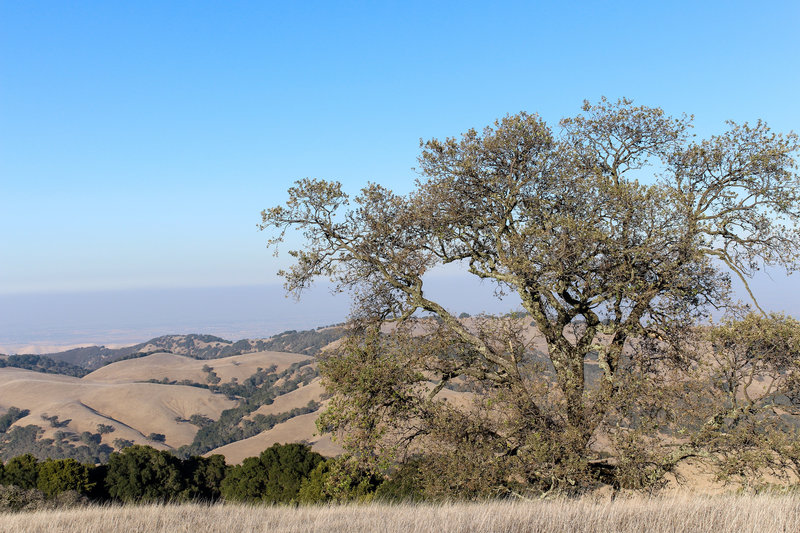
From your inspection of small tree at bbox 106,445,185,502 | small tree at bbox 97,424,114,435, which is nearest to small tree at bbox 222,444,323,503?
small tree at bbox 106,445,185,502

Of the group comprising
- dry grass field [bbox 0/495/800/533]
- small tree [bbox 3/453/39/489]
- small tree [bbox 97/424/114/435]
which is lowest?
small tree [bbox 97/424/114/435]

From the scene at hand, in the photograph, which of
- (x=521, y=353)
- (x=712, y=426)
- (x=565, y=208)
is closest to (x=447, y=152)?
(x=565, y=208)

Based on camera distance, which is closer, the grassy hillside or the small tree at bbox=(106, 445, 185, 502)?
the small tree at bbox=(106, 445, 185, 502)

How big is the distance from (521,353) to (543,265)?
2.78 m

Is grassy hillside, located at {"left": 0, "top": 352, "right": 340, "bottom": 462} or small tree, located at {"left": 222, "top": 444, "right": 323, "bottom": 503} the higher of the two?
small tree, located at {"left": 222, "top": 444, "right": 323, "bottom": 503}

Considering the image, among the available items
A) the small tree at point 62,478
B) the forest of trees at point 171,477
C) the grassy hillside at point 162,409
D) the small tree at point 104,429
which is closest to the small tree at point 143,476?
the forest of trees at point 171,477

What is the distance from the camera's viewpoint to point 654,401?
12.5 meters

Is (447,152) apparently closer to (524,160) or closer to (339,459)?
(524,160)

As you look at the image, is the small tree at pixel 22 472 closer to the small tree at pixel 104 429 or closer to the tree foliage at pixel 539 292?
the tree foliage at pixel 539 292

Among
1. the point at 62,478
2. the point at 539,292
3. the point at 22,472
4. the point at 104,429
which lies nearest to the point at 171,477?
the point at 62,478

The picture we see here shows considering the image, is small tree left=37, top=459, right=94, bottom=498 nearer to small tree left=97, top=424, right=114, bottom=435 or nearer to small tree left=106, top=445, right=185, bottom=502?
small tree left=106, top=445, right=185, bottom=502

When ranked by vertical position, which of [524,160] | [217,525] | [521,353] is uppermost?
[524,160]

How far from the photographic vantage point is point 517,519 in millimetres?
9727

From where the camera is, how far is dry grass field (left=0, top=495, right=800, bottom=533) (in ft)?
30.3
